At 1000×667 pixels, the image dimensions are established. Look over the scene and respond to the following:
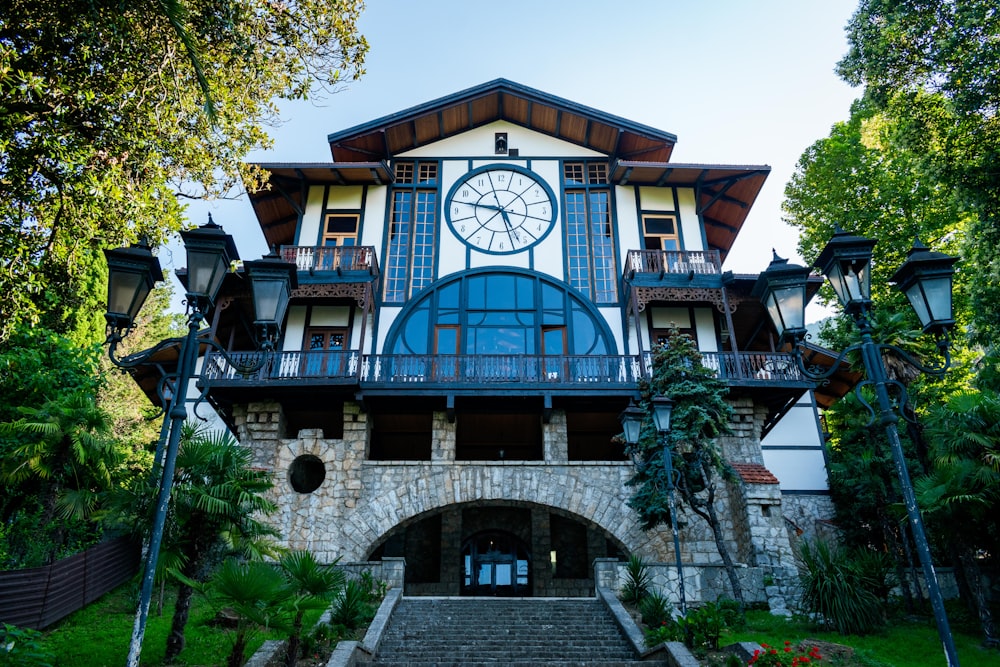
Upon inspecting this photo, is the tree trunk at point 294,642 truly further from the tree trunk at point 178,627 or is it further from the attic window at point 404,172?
the attic window at point 404,172

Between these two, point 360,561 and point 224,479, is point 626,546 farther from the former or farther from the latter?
point 224,479

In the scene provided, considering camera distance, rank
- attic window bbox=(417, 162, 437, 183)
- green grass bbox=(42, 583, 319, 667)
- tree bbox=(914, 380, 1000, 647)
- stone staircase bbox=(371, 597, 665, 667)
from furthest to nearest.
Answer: attic window bbox=(417, 162, 437, 183), tree bbox=(914, 380, 1000, 647), stone staircase bbox=(371, 597, 665, 667), green grass bbox=(42, 583, 319, 667)

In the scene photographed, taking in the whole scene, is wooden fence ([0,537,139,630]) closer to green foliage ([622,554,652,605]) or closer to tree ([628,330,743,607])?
green foliage ([622,554,652,605])

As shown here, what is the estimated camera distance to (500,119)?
74.7ft

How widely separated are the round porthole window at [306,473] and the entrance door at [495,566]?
16.9ft

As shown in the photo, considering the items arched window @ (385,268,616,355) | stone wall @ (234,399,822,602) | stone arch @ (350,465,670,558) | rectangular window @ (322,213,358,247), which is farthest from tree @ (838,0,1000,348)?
rectangular window @ (322,213,358,247)

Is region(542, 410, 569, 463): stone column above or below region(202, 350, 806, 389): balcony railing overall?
below

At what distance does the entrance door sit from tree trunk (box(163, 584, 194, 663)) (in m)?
11.3

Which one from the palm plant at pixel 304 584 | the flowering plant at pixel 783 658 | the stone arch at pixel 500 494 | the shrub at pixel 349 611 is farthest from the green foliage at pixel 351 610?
the flowering plant at pixel 783 658

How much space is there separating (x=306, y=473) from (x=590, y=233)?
11474 mm

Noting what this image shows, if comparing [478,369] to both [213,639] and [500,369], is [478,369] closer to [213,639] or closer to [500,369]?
[500,369]

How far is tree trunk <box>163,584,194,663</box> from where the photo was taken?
9266mm

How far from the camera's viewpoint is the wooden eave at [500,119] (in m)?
21.3

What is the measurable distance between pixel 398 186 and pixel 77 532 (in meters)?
13.3
